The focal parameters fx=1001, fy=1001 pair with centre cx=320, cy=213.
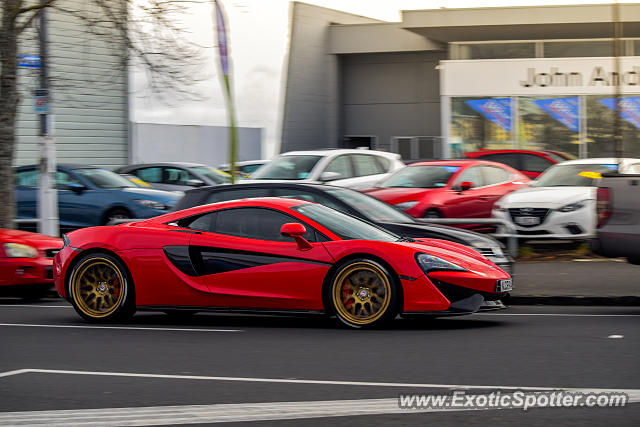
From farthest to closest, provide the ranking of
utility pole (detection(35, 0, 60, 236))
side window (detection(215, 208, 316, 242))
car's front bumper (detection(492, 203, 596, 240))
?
car's front bumper (detection(492, 203, 596, 240))
utility pole (detection(35, 0, 60, 236))
side window (detection(215, 208, 316, 242))

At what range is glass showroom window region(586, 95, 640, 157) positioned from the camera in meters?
31.3

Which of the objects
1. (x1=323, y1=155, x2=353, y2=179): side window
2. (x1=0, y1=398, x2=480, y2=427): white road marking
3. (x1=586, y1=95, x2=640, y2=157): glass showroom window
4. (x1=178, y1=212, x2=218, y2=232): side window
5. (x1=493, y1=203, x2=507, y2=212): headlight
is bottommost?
(x1=0, y1=398, x2=480, y2=427): white road marking

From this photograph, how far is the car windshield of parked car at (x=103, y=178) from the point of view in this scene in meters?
18.7

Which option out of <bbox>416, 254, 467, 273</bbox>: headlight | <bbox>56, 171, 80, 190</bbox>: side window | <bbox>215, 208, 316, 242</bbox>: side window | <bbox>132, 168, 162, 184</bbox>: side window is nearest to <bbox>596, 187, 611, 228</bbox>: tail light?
<bbox>416, 254, 467, 273</bbox>: headlight

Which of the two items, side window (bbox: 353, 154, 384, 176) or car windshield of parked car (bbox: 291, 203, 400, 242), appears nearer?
car windshield of parked car (bbox: 291, 203, 400, 242)

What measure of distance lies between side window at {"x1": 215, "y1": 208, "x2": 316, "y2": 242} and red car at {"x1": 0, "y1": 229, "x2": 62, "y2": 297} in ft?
12.1

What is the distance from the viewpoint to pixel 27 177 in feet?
63.1

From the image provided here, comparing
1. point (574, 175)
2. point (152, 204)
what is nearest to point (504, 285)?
point (574, 175)

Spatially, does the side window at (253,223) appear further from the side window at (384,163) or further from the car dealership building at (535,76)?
the car dealership building at (535,76)

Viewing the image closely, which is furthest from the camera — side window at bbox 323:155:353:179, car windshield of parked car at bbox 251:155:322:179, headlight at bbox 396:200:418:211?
side window at bbox 323:155:353:179

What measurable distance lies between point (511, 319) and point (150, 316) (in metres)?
3.74

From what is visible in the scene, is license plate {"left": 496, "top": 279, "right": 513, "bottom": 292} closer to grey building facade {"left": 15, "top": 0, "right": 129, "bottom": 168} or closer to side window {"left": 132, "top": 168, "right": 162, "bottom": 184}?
side window {"left": 132, "top": 168, "right": 162, "bottom": 184}

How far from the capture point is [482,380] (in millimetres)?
6293

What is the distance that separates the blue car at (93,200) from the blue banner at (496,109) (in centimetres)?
1619
